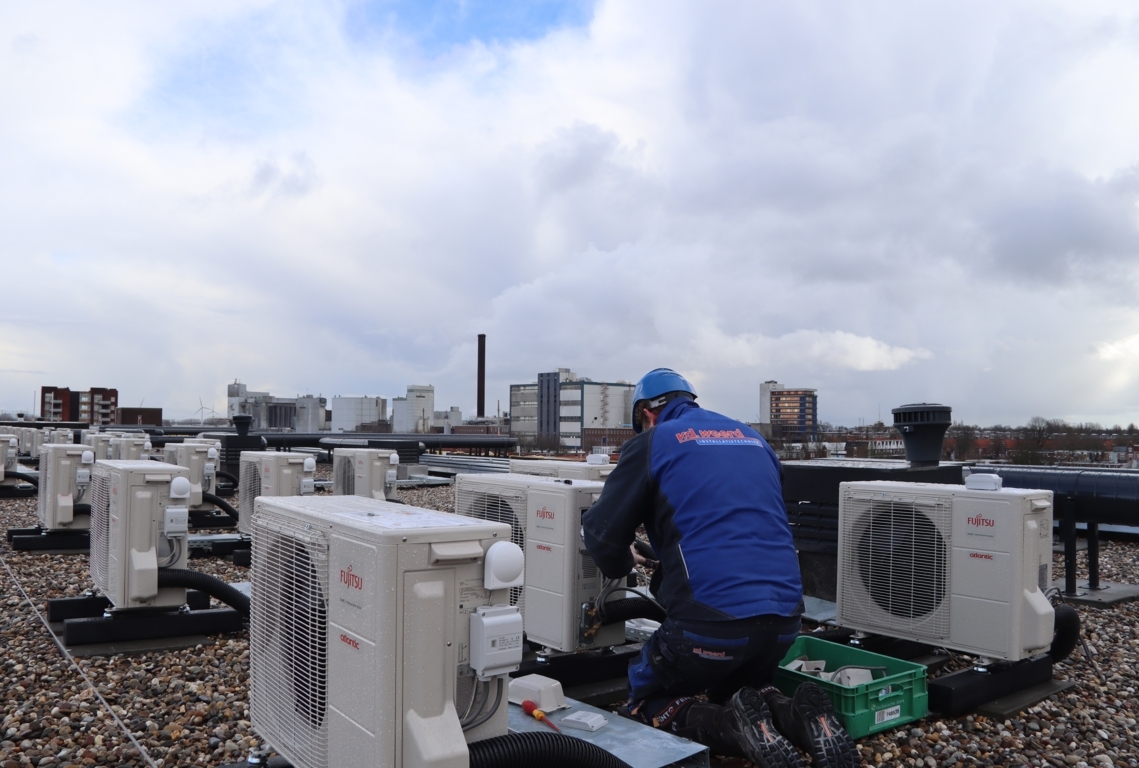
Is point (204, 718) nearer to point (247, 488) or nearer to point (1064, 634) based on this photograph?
point (1064, 634)

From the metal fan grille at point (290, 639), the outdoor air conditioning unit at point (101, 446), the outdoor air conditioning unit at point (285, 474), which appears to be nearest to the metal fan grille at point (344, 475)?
the outdoor air conditioning unit at point (285, 474)

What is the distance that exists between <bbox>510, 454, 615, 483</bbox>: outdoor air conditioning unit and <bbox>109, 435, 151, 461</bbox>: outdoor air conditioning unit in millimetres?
8277

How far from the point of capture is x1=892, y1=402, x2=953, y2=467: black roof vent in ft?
22.4

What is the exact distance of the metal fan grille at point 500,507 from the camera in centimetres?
449

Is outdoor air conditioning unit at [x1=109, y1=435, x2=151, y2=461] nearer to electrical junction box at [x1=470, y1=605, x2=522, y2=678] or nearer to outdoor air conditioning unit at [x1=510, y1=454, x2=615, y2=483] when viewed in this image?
Answer: outdoor air conditioning unit at [x1=510, y1=454, x2=615, y2=483]

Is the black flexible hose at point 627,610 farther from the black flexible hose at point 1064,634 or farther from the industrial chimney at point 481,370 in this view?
the industrial chimney at point 481,370

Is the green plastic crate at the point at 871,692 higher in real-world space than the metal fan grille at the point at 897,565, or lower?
lower

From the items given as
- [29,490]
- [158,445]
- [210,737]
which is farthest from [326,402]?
[210,737]

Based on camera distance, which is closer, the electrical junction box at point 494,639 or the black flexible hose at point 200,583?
the electrical junction box at point 494,639

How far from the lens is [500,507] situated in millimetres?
4668

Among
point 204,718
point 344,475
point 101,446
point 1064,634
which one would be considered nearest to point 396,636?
point 204,718

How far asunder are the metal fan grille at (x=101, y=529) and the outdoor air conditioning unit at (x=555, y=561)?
3037 millimetres

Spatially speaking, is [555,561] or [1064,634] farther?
[1064,634]

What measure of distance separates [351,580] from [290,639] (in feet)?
1.88
